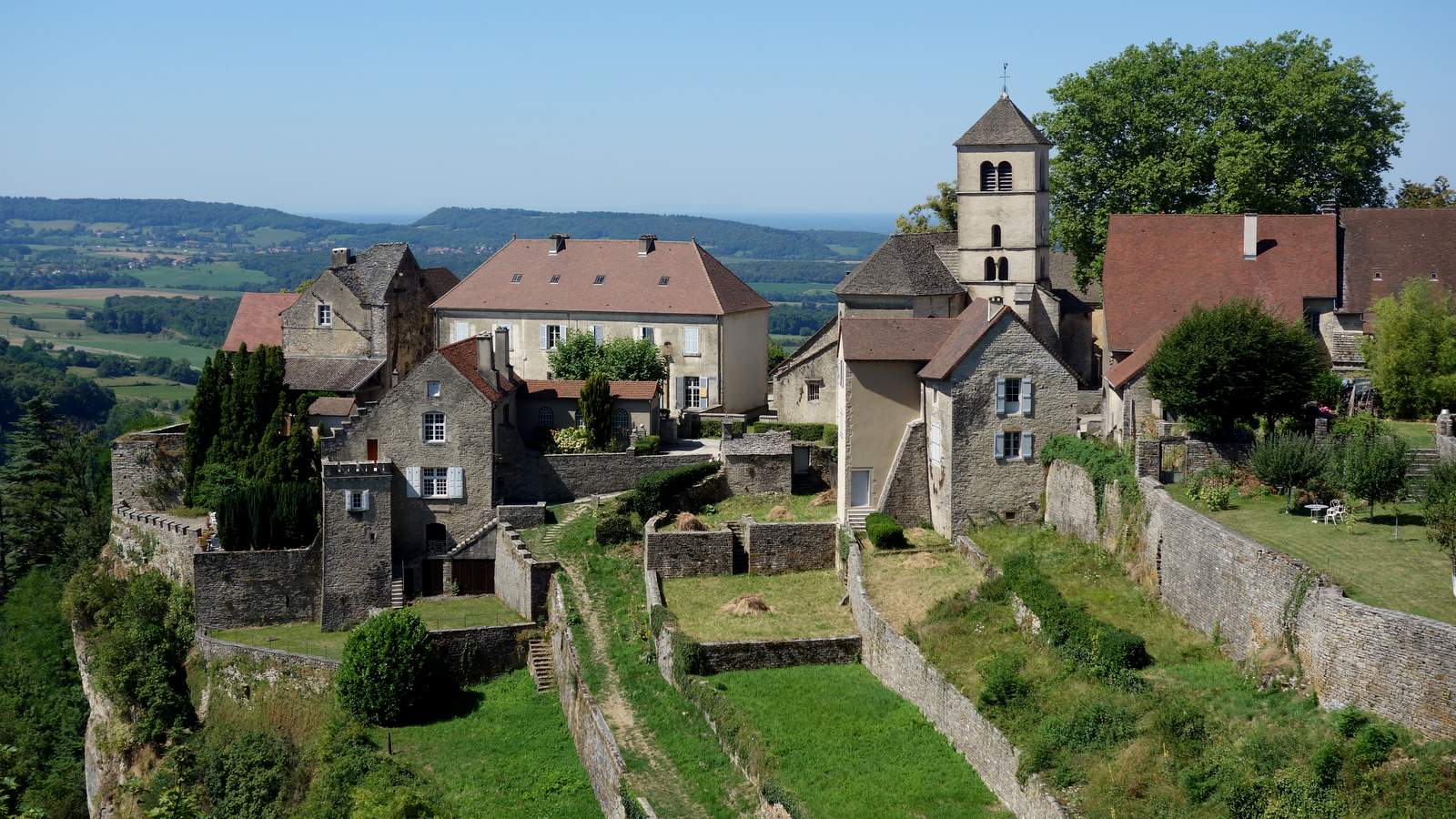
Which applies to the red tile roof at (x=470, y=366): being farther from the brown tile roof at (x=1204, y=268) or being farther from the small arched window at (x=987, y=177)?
the brown tile roof at (x=1204, y=268)

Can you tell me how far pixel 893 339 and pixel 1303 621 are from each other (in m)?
19.4

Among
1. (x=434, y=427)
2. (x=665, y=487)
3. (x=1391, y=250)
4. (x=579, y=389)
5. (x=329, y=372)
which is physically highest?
(x=1391, y=250)

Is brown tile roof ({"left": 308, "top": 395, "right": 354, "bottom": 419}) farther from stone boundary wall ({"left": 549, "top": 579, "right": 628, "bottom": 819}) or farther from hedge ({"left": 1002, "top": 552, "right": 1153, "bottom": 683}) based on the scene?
hedge ({"left": 1002, "top": 552, "right": 1153, "bottom": 683})

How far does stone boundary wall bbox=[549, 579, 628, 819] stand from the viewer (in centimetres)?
3456

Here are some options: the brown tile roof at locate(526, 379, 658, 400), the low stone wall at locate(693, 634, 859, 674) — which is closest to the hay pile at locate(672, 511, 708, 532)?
the low stone wall at locate(693, 634, 859, 674)

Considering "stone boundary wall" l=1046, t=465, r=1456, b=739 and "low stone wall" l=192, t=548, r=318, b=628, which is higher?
"stone boundary wall" l=1046, t=465, r=1456, b=739

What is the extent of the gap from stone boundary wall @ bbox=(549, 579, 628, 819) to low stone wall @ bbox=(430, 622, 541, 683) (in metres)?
1.03

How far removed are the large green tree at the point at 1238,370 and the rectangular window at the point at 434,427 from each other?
2150 centimetres

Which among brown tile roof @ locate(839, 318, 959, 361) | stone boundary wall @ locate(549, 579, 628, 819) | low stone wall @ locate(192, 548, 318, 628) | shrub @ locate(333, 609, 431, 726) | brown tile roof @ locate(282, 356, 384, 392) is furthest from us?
brown tile roof @ locate(282, 356, 384, 392)

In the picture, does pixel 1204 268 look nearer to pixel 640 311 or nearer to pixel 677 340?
pixel 677 340

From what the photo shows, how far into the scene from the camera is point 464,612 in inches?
1861

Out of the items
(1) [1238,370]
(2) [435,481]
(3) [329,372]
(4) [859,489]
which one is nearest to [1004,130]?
(4) [859,489]

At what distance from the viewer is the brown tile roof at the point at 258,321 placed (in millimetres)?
62219

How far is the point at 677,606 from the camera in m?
42.2
